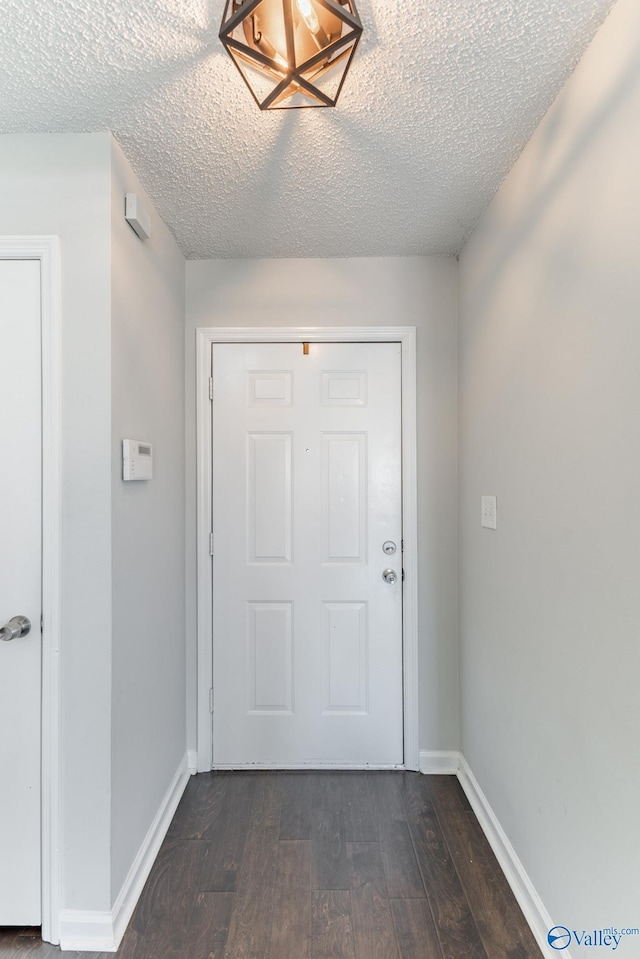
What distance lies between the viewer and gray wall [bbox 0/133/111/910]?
4.62 feet

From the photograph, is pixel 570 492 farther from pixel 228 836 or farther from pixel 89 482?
pixel 228 836

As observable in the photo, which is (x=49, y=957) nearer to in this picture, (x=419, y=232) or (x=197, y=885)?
(x=197, y=885)

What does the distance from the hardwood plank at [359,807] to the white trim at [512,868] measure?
0.41 meters

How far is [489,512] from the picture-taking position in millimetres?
1841

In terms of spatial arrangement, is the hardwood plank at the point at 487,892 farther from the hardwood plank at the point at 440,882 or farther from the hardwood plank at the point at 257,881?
the hardwood plank at the point at 257,881

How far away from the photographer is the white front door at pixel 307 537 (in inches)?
87.9

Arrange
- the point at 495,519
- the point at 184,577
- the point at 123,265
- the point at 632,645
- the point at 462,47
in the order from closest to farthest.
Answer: the point at 632,645 < the point at 462,47 < the point at 123,265 < the point at 495,519 < the point at 184,577

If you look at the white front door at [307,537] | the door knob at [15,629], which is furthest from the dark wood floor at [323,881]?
the door knob at [15,629]

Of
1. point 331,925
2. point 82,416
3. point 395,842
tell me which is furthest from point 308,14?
point 395,842

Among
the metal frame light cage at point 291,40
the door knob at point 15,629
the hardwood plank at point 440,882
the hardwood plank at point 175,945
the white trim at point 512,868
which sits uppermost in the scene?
the metal frame light cage at point 291,40

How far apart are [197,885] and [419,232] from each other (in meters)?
2.58

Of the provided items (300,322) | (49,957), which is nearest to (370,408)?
(300,322)

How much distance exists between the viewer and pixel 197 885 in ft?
5.17

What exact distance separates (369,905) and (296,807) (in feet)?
1.69
